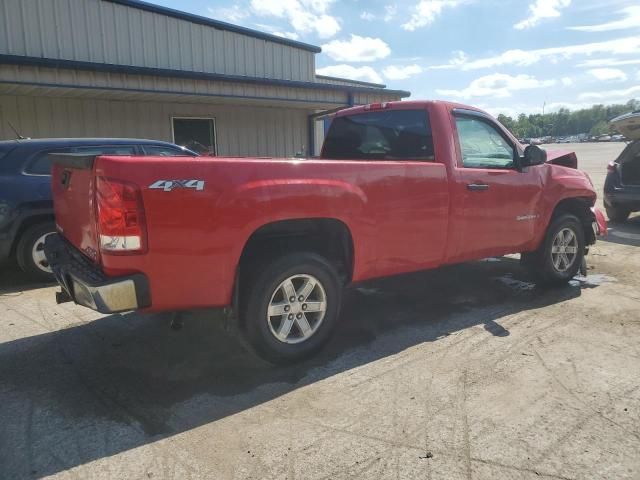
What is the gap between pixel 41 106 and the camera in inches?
412

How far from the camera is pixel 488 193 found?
4.68 m

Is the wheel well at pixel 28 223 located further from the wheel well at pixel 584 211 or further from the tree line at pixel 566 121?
the tree line at pixel 566 121

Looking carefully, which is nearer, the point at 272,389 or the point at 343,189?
the point at 272,389

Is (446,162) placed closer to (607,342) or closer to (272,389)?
(607,342)

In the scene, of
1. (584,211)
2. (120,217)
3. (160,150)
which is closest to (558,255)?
(584,211)

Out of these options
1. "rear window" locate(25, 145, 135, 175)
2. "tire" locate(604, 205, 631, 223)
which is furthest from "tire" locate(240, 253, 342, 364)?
"tire" locate(604, 205, 631, 223)

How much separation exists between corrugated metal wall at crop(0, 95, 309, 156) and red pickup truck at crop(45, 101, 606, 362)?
7.77 metres

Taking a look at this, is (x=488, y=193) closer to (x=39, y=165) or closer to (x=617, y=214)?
(x=39, y=165)

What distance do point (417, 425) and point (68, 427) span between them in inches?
79.4

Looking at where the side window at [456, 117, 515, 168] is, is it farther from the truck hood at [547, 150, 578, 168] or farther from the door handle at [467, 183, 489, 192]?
the truck hood at [547, 150, 578, 168]

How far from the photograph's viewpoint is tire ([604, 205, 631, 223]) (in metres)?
9.73

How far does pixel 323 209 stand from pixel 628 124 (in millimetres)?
7821

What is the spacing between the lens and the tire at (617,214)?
9.73m

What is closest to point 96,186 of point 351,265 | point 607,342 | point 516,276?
point 351,265
